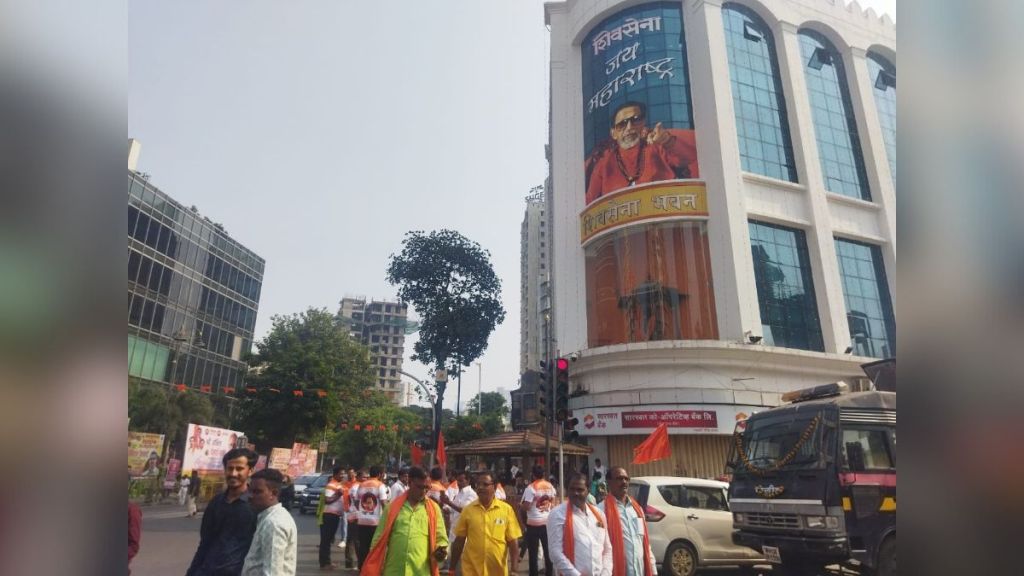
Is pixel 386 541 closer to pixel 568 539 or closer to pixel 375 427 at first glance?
pixel 568 539

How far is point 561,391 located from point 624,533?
7.04m

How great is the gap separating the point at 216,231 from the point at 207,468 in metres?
26.3

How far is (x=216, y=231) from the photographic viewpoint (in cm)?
3947

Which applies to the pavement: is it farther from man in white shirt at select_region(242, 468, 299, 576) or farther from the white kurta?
man in white shirt at select_region(242, 468, 299, 576)

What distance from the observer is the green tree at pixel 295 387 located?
30109mm

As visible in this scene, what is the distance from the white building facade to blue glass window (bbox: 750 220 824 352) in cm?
8

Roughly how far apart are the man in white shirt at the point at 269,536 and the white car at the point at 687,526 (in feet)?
22.4

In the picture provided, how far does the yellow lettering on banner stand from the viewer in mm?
24344

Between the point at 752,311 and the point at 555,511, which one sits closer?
the point at 555,511

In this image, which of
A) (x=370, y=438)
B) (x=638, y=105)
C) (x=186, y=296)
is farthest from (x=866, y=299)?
(x=186, y=296)

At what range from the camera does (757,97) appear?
27.1 metres
